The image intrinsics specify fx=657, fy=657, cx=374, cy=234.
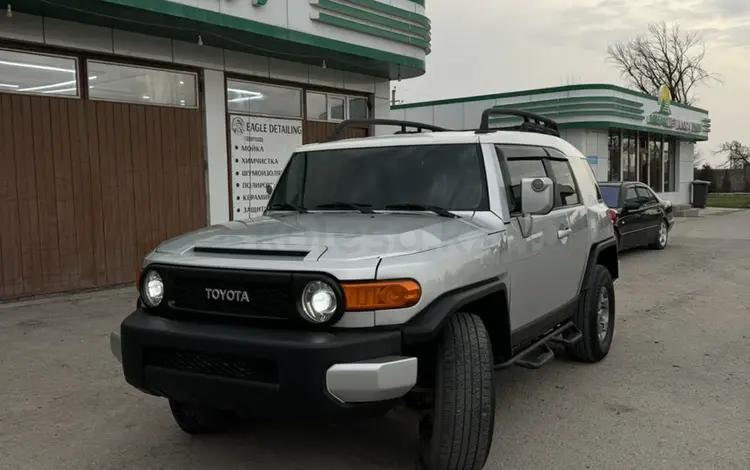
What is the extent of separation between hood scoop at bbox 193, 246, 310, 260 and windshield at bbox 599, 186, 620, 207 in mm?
10466

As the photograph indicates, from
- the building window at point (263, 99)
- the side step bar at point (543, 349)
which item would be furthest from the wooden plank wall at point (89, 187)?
the side step bar at point (543, 349)

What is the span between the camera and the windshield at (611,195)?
1246 cm

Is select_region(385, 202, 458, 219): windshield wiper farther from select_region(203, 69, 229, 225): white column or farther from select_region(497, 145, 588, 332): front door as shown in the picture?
select_region(203, 69, 229, 225): white column

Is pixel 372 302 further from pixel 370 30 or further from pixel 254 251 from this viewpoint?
pixel 370 30

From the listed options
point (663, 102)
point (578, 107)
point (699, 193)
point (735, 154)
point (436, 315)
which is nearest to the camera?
point (436, 315)

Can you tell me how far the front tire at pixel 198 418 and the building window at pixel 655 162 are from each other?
26212mm

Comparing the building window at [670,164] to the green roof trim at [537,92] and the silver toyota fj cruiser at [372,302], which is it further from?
the silver toyota fj cruiser at [372,302]

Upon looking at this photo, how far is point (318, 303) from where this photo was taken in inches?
119

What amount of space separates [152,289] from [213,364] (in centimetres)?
62

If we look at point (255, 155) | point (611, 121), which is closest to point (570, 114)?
point (611, 121)

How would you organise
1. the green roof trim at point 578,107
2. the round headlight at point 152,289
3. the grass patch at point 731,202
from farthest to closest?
the grass patch at point 731,202
the green roof trim at point 578,107
the round headlight at point 152,289

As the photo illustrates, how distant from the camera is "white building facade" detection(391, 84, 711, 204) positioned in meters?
21.6

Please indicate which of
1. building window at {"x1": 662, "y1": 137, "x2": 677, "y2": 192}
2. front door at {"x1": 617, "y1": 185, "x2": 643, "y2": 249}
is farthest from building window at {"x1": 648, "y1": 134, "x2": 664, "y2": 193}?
front door at {"x1": 617, "y1": 185, "x2": 643, "y2": 249}

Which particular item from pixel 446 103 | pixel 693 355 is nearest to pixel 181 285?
pixel 693 355
